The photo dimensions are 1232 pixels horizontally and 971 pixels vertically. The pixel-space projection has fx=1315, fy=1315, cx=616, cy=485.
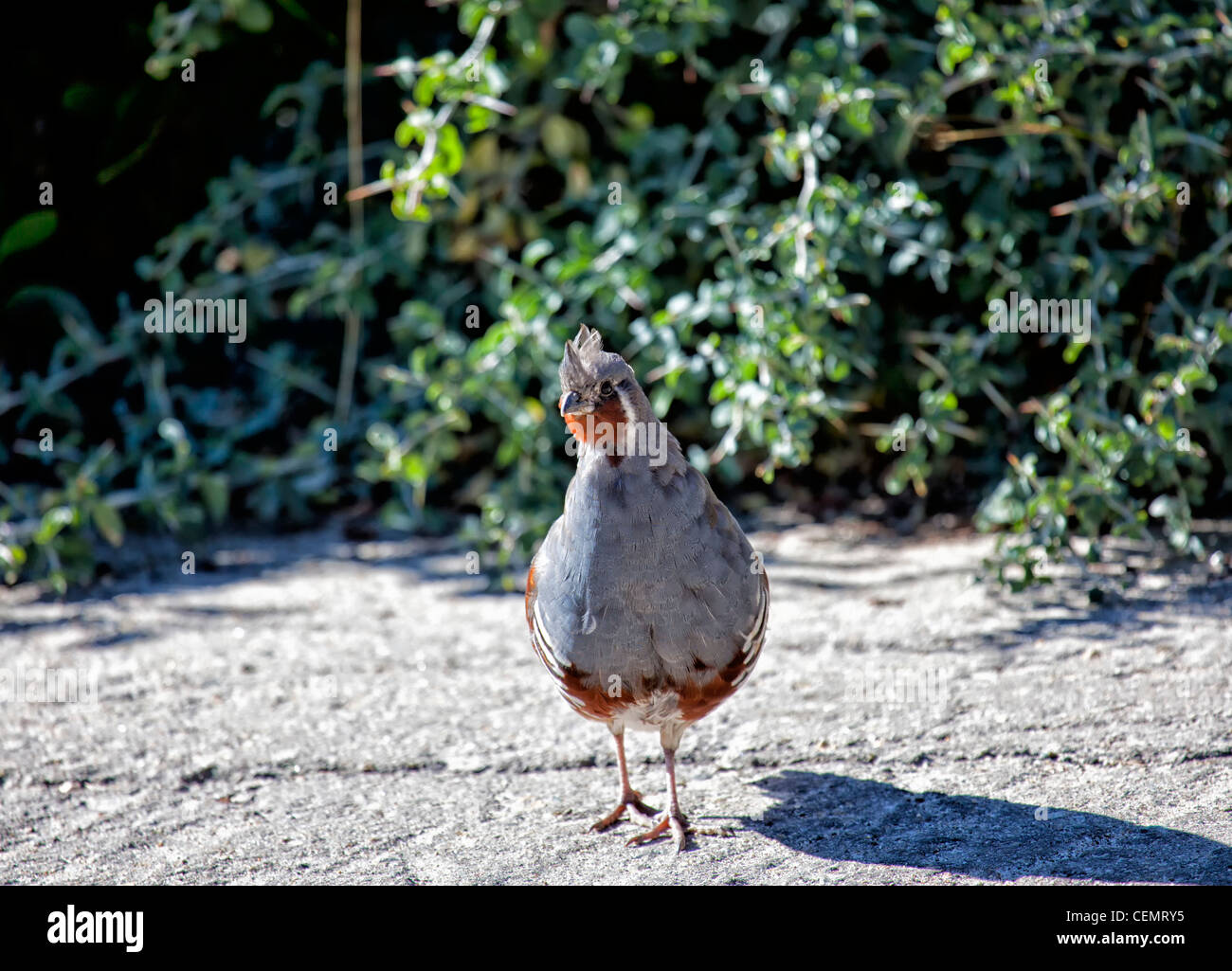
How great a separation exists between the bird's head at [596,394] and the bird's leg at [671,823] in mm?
852

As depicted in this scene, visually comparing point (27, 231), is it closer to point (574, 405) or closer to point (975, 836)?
point (574, 405)

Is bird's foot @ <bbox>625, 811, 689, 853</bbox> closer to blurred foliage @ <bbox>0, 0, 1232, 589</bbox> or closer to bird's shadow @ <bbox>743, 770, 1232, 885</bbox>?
bird's shadow @ <bbox>743, 770, 1232, 885</bbox>

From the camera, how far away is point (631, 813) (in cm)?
349

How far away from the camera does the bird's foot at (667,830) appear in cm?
332

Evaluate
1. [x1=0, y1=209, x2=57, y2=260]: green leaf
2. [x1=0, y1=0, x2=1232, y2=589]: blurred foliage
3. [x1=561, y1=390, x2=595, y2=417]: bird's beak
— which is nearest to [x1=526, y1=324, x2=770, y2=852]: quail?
[x1=561, y1=390, x2=595, y2=417]: bird's beak

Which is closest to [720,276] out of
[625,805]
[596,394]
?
[596,394]

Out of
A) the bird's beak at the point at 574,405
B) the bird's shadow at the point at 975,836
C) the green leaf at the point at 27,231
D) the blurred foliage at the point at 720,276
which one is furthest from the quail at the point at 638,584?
the green leaf at the point at 27,231

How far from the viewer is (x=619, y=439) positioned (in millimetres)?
3309

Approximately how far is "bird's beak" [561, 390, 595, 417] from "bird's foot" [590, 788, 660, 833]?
3.43ft

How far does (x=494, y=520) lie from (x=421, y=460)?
1.51ft

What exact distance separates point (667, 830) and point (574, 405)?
1125 mm

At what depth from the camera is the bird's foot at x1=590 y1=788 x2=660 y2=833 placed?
345cm

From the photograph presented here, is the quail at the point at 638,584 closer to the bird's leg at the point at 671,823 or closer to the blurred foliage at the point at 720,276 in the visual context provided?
the bird's leg at the point at 671,823

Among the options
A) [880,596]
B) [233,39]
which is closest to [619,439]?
[880,596]
